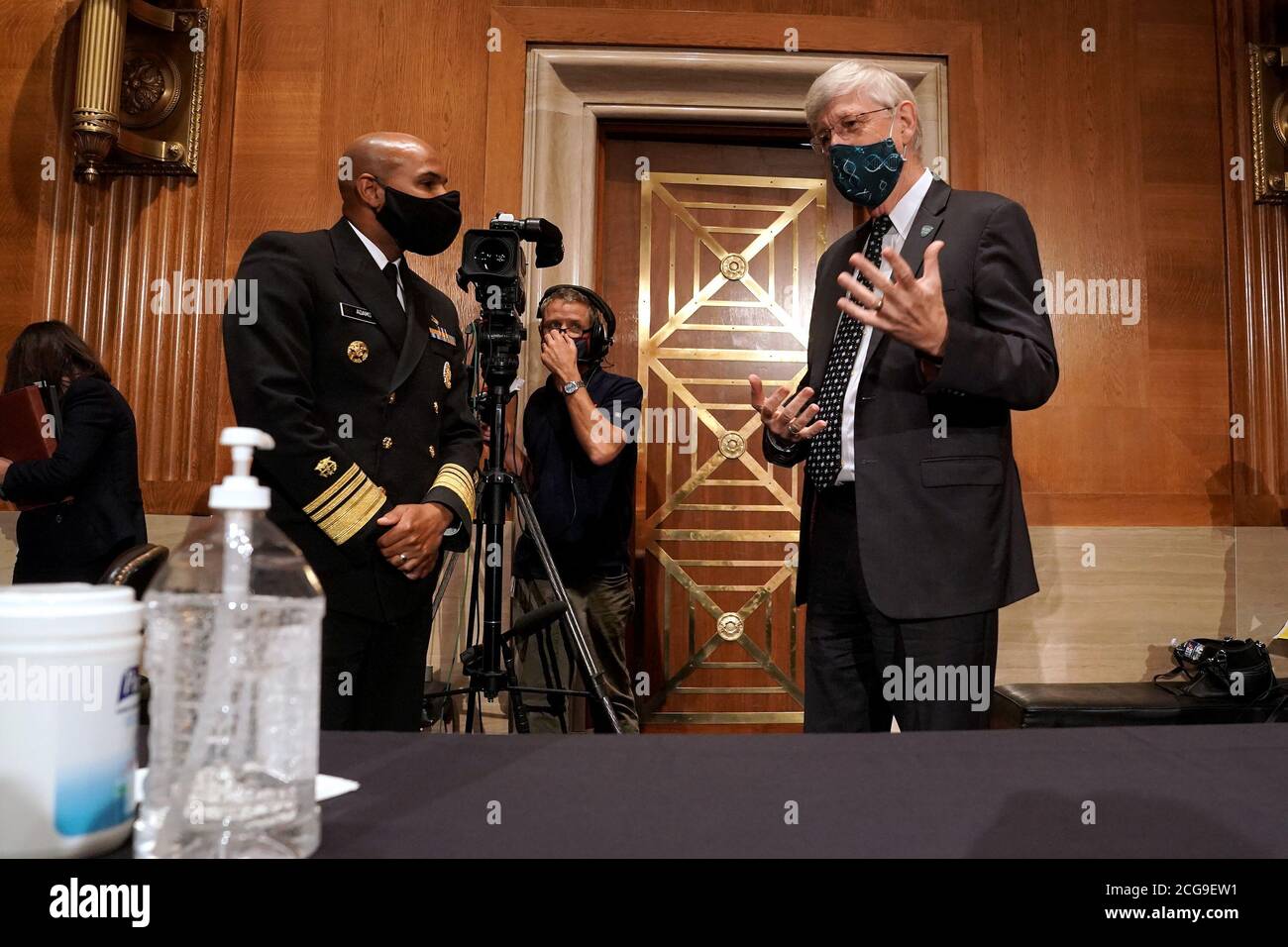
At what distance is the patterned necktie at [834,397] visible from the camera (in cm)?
183

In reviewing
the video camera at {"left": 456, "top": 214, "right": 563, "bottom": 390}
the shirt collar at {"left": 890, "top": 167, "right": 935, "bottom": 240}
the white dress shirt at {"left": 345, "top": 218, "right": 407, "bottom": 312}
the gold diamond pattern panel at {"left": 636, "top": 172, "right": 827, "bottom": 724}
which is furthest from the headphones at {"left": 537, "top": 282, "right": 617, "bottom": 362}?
the shirt collar at {"left": 890, "top": 167, "right": 935, "bottom": 240}

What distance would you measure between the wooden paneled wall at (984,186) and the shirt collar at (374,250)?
1.46 meters

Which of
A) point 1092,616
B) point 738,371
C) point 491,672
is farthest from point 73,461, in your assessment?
point 1092,616

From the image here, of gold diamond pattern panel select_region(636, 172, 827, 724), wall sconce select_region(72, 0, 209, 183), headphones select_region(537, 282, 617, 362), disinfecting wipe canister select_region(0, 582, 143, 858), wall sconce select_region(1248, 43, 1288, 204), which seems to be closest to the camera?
disinfecting wipe canister select_region(0, 582, 143, 858)

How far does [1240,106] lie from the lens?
359 centimetres

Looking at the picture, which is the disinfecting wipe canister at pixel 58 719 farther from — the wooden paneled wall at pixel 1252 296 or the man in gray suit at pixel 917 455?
the wooden paneled wall at pixel 1252 296

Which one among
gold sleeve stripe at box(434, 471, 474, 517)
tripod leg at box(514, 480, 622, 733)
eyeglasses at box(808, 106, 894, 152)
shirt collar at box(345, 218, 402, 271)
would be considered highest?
eyeglasses at box(808, 106, 894, 152)

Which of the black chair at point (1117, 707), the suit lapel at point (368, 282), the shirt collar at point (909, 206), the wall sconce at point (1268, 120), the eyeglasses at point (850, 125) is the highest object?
the wall sconce at point (1268, 120)

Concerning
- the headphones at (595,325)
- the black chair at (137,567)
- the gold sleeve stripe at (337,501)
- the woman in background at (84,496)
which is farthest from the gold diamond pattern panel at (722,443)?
the black chair at (137,567)

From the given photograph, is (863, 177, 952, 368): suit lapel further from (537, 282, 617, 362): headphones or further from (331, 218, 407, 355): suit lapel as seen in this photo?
(537, 282, 617, 362): headphones

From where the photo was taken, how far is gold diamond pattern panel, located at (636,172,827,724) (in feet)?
12.3

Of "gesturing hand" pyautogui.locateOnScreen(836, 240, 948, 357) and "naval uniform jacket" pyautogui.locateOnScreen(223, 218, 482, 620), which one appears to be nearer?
"gesturing hand" pyautogui.locateOnScreen(836, 240, 948, 357)
